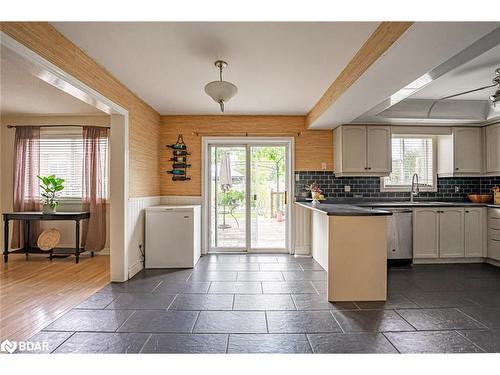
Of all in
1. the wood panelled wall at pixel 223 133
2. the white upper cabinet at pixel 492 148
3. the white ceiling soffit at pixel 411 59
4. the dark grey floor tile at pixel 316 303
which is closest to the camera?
the white ceiling soffit at pixel 411 59

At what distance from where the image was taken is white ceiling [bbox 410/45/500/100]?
279 cm

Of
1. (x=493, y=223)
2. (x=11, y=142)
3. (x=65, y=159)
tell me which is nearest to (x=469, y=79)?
(x=493, y=223)

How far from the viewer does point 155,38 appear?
2363 millimetres

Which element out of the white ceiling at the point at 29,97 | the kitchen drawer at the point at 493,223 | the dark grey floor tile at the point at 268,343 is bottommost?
the dark grey floor tile at the point at 268,343

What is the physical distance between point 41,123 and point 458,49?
5.87 meters

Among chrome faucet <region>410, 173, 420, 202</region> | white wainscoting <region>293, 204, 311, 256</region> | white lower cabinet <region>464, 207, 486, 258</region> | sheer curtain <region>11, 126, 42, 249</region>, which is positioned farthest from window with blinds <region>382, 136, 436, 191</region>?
sheer curtain <region>11, 126, 42, 249</region>

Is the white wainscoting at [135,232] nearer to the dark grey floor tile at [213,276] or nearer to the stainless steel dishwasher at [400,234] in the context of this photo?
the dark grey floor tile at [213,276]

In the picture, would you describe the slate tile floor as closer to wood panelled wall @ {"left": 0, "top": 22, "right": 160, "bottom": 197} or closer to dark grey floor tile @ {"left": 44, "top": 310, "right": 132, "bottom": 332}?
dark grey floor tile @ {"left": 44, "top": 310, "right": 132, "bottom": 332}

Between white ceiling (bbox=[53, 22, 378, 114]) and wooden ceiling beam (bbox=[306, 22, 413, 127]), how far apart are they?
0.22ft

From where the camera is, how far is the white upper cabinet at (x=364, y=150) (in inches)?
177

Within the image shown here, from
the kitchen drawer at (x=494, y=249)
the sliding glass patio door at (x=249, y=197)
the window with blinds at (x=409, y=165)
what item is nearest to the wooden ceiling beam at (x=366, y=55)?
the sliding glass patio door at (x=249, y=197)

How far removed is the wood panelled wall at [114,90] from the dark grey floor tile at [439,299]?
11.5 feet
